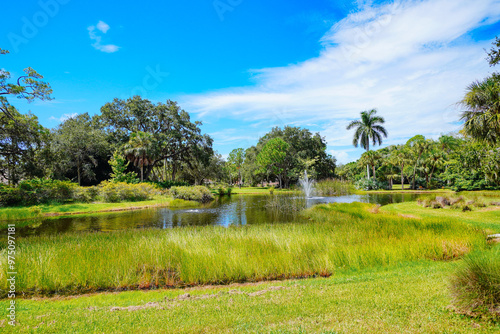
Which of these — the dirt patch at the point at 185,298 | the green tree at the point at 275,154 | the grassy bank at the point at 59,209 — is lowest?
the dirt patch at the point at 185,298

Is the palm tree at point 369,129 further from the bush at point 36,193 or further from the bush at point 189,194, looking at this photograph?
the bush at point 36,193

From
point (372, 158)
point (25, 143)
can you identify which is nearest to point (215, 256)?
point (25, 143)

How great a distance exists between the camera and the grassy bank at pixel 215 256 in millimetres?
6637

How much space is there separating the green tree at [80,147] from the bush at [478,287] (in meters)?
41.0

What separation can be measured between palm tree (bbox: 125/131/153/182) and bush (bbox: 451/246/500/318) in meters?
40.9

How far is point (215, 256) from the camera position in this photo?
748cm

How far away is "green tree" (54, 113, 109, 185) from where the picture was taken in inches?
1406

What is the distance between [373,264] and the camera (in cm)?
721

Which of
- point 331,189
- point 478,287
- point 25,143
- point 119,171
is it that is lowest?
point 478,287

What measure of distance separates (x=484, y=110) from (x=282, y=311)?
603 inches

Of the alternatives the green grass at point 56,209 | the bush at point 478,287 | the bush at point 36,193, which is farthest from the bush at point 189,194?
the bush at point 478,287

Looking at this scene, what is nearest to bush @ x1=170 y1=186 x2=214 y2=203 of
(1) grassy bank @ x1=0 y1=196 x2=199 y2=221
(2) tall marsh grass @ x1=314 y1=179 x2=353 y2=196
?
(1) grassy bank @ x1=0 y1=196 x2=199 y2=221

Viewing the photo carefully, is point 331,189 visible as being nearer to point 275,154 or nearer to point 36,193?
point 275,154

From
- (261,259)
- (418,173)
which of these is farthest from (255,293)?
(418,173)
